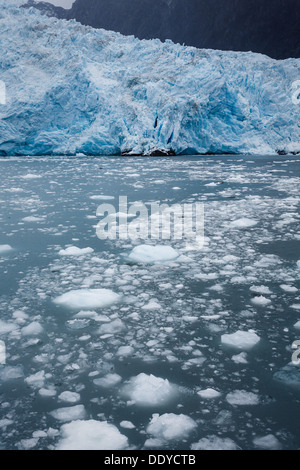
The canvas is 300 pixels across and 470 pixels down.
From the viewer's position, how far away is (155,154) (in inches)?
603

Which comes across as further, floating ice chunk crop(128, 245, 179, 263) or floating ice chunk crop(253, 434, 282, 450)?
floating ice chunk crop(128, 245, 179, 263)

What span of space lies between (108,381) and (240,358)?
45cm

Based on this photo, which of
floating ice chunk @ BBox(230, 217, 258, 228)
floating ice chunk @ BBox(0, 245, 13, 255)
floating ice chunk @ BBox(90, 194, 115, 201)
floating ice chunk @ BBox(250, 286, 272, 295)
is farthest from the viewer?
floating ice chunk @ BBox(90, 194, 115, 201)

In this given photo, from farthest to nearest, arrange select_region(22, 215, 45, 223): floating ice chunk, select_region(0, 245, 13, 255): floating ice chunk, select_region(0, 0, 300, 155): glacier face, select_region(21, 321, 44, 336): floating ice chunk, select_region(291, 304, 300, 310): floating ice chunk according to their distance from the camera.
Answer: select_region(0, 0, 300, 155): glacier face, select_region(22, 215, 45, 223): floating ice chunk, select_region(0, 245, 13, 255): floating ice chunk, select_region(291, 304, 300, 310): floating ice chunk, select_region(21, 321, 44, 336): floating ice chunk

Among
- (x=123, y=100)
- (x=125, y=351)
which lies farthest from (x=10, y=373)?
(x=123, y=100)

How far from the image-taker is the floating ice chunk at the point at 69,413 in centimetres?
95

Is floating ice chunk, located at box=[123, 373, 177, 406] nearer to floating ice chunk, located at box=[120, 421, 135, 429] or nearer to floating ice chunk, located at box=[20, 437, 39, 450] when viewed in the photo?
floating ice chunk, located at box=[120, 421, 135, 429]

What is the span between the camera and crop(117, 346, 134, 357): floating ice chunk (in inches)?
48.9

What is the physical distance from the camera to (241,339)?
131cm

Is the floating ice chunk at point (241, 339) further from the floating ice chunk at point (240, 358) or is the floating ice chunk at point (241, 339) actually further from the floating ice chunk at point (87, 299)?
the floating ice chunk at point (87, 299)

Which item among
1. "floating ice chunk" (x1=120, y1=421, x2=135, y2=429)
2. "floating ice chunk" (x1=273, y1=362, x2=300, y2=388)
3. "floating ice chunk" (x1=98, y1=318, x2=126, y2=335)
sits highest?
"floating ice chunk" (x1=273, y1=362, x2=300, y2=388)

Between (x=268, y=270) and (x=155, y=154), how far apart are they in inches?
543
